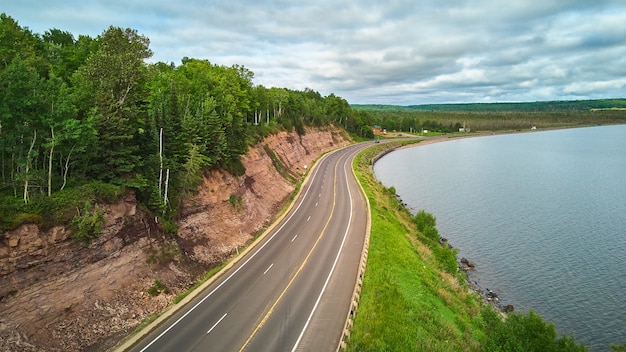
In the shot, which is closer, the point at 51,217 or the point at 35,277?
the point at 35,277

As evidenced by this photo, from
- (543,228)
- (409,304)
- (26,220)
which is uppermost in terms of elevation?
(26,220)

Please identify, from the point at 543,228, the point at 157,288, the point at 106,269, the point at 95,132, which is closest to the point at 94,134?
the point at 95,132

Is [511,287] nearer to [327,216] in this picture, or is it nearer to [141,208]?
[327,216]

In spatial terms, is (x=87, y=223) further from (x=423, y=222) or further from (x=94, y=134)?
(x=423, y=222)

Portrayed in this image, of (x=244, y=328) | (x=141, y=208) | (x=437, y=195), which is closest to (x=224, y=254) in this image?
(x=141, y=208)

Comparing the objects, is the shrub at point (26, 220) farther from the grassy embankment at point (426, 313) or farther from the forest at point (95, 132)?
the grassy embankment at point (426, 313)

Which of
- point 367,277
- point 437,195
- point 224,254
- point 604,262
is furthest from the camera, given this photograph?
point 437,195
